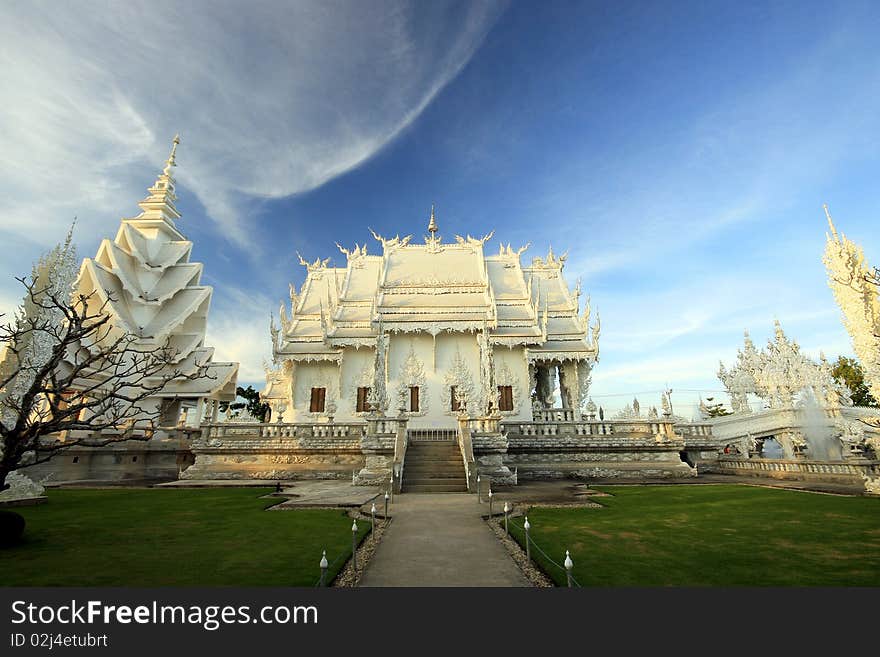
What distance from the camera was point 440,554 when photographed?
5926 millimetres

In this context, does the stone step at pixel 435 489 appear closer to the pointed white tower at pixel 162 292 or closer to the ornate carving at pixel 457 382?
the ornate carving at pixel 457 382

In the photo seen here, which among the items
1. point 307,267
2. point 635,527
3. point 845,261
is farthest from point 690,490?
point 307,267

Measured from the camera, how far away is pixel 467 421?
15.9 m

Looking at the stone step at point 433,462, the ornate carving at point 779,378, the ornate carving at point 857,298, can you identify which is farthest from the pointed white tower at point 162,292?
the ornate carving at point 779,378

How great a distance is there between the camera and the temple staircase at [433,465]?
42.2ft

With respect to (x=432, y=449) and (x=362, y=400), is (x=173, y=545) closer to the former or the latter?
(x=432, y=449)

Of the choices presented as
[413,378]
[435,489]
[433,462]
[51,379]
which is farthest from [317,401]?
[51,379]

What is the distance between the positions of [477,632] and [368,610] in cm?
89

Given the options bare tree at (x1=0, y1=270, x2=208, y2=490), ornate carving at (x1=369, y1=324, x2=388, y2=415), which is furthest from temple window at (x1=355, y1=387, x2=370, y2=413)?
bare tree at (x1=0, y1=270, x2=208, y2=490)

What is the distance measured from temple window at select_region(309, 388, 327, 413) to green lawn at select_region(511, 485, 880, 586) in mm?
18019

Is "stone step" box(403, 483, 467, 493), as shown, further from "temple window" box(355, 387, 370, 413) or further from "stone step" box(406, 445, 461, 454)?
"temple window" box(355, 387, 370, 413)

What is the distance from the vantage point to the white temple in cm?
2348

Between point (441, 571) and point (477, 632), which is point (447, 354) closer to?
point (441, 571)

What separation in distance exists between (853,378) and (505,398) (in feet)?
118
